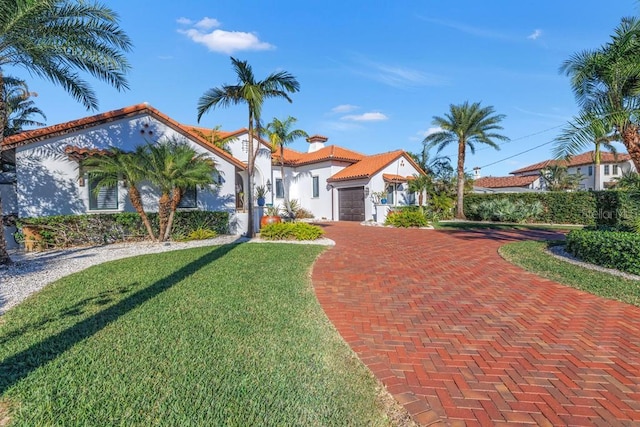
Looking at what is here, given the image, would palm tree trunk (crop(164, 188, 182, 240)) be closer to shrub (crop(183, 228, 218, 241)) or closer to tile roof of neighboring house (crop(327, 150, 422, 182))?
shrub (crop(183, 228, 218, 241))

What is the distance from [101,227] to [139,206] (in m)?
1.68

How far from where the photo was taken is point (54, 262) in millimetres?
8953

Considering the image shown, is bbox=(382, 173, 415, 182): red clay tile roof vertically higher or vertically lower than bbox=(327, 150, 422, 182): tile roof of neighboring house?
lower

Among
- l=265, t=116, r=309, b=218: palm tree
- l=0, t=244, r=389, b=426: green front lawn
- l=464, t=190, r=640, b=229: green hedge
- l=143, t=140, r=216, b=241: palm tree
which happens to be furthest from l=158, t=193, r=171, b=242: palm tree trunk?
l=464, t=190, r=640, b=229: green hedge

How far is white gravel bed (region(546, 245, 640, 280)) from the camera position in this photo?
7.33m

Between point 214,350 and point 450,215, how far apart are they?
27603mm

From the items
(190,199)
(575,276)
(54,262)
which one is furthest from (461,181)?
(54,262)

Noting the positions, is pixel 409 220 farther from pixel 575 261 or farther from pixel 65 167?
pixel 65 167

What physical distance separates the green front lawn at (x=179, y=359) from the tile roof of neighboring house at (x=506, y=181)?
180 ft

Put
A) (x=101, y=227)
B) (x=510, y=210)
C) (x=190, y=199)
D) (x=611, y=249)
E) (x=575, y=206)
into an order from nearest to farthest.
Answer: (x=611, y=249) < (x=101, y=227) < (x=190, y=199) < (x=575, y=206) < (x=510, y=210)

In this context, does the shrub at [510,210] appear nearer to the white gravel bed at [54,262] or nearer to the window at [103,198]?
the white gravel bed at [54,262]

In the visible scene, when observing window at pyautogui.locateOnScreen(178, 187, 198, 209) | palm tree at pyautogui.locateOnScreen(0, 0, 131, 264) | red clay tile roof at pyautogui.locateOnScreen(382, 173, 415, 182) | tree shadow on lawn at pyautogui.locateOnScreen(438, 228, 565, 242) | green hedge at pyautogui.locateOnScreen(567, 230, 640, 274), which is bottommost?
tree shadow on lawn at pyautogui.locateOnScreen(438, 228, 565, 242)

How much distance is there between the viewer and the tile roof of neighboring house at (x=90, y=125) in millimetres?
11547

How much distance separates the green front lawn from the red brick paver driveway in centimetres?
56
